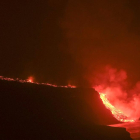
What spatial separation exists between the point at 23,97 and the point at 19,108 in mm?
1420

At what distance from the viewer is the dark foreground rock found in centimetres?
1485

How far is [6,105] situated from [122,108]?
22.7 metres

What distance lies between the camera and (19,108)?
16562 millimetres

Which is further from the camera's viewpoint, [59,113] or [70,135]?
[59,113]

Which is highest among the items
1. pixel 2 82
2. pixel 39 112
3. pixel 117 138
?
pixel 2 82

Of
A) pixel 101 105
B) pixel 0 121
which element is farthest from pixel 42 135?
pixel 101 105

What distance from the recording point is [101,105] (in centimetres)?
2694

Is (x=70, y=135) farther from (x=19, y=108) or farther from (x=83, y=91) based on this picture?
(x=83, y=91)

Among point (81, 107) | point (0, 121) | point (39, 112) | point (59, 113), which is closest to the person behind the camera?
point (0, 121)

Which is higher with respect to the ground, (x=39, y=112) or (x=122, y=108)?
(x=122, y=108)

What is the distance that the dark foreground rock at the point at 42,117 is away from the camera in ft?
48.7

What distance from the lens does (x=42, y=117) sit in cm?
Answer: 1688

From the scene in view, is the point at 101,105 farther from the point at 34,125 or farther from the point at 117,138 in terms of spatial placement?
the point at 34,125

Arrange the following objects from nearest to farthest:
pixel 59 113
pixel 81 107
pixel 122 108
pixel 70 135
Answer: pixel 70 135, pixel 59 113, pixel 81 107, pixel 122 108
